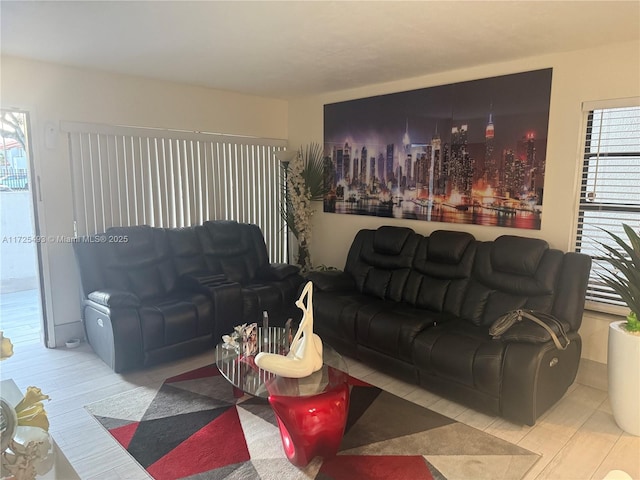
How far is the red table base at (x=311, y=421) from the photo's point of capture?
2.21 m

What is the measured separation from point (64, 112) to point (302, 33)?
2.52 meters

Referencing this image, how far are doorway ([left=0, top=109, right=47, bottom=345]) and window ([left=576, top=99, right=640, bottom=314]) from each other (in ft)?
15.6

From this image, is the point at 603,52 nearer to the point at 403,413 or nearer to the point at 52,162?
the point at 403,413

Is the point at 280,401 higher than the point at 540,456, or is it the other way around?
the point at 280,401

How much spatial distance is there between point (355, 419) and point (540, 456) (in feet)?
3.66

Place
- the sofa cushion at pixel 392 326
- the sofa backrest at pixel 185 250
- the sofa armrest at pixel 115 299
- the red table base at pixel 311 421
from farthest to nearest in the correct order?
the sofa backrest at pixel 185 250, the sofa armrest at pixel 115 299, the sofa cushion at pixel 392 326, the red table base at pixel 311 421

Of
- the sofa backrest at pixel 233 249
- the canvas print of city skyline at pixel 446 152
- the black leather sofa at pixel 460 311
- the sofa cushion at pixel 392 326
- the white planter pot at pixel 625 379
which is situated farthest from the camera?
the sofa backrest at pixel 233 249

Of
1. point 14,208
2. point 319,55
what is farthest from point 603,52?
point 14,208

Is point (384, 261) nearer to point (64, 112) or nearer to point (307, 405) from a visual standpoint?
point (307, 405)

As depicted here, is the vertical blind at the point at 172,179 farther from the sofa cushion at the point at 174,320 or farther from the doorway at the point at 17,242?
the sofa cushion at the point at 174,320

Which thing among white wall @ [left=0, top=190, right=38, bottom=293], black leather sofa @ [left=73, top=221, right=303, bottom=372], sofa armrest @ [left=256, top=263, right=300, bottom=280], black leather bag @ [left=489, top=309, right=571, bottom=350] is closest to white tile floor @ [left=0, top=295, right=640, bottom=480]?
black leather sofa @ [left=73, top=221, right=303, bottom=372]

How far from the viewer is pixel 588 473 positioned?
228 cm

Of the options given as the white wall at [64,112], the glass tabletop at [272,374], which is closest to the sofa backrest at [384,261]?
the glass tabletop at [272,374]

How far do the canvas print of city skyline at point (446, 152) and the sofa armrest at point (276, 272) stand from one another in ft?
3.31
